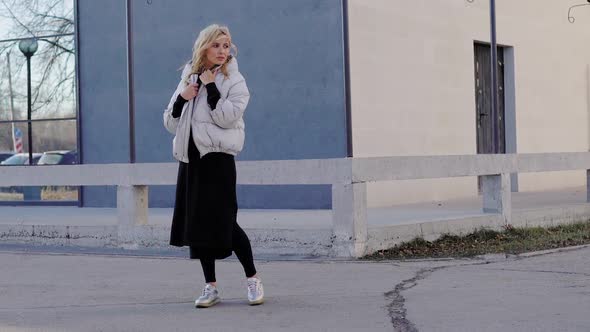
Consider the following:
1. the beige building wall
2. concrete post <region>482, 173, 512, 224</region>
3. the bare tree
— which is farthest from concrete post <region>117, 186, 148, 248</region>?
the bare tree

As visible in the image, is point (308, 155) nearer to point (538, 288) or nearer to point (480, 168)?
point (480, 168)

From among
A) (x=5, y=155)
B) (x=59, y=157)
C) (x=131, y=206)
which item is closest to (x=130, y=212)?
(x=131, y=206)

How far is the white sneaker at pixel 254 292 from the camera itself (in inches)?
252

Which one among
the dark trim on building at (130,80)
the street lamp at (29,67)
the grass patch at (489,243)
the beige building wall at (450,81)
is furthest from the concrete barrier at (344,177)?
the street lamp at (29,67)

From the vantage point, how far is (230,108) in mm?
6238

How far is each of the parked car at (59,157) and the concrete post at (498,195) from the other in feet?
29.6

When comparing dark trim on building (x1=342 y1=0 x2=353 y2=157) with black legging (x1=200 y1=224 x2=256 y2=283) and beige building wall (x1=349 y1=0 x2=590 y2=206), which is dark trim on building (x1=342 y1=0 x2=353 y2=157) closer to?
beige building wall (x1=349 y1=0 x2=590 y2=206)

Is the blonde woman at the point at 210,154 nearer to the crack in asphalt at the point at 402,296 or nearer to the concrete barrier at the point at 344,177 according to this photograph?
the crack in asphalt at the point at 402,296

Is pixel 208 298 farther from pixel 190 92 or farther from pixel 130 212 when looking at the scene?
pixel 130 212

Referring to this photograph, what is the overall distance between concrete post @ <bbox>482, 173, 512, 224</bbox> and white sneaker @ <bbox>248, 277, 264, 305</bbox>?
465 cm

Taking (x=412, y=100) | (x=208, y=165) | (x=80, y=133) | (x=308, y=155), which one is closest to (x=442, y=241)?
(x=208, y=165)

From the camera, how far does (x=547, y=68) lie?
65.0ft

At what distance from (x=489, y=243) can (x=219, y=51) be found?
4332mm

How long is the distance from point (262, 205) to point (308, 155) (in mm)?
1172
